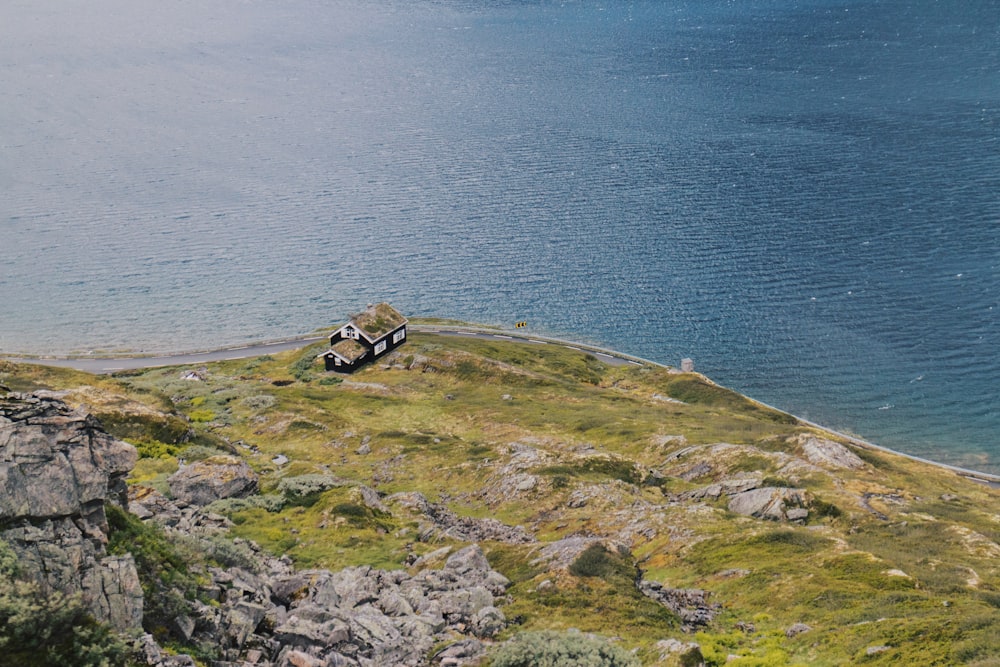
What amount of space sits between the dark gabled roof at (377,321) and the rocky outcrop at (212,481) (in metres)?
61.3

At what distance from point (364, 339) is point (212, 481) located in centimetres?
6530

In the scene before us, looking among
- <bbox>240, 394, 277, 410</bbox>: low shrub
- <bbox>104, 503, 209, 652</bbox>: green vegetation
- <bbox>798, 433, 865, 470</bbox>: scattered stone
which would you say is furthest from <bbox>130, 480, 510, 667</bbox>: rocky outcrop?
<bbox>240, 394, 277, 410</bbox>: low shrub

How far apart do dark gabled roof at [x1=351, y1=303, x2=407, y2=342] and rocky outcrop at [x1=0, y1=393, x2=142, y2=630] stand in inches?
3851

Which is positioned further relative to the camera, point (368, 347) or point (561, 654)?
point (368, 347)

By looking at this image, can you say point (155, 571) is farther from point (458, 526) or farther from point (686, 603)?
point (458, 526)

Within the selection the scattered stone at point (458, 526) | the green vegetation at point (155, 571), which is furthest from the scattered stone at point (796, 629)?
the green vegetation at point (155, 571)

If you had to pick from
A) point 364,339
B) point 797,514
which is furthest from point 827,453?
point 364,339

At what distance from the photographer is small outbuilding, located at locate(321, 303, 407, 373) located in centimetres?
12975

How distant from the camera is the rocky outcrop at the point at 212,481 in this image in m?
66.1

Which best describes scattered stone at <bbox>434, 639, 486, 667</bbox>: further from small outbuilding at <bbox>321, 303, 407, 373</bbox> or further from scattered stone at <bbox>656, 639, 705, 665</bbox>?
small outbuilding at <bbox>321, 303, 407, 373</bbox>

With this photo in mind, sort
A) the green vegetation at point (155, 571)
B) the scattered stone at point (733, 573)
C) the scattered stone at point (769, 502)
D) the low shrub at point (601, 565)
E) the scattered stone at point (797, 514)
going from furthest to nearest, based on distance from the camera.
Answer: the scattered stone at point (769, 502) → the scattered stone at point (797, 514) → the scattered stone at point (733, 573) → the low shrub at point (601, 565) → the green vegetation at point (155, 571)

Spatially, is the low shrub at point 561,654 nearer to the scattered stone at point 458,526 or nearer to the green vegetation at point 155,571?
the green vegetation at point 155,571

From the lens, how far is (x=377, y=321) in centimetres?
13525

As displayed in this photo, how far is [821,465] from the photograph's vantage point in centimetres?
8312
